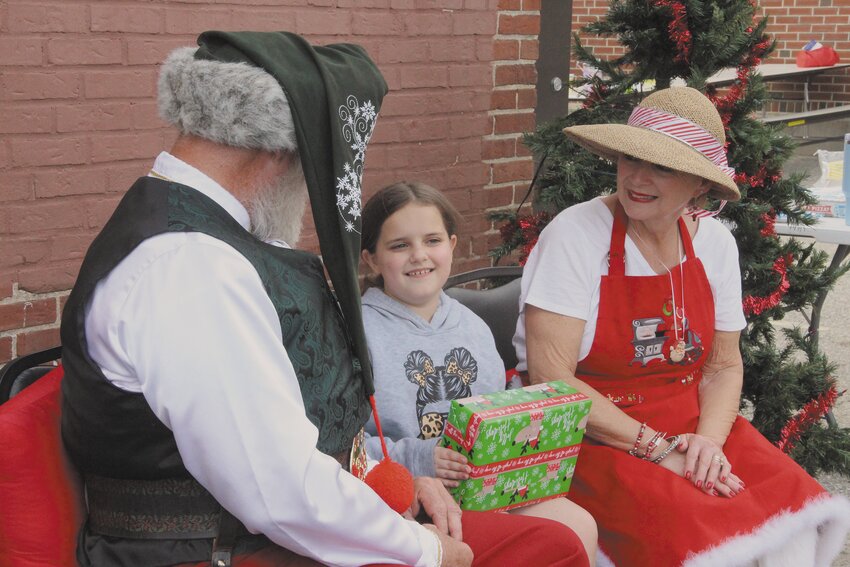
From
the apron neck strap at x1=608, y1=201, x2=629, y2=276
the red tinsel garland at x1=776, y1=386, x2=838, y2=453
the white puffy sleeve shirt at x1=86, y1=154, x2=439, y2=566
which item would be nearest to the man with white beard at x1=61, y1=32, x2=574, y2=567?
the white puffy sleeve shirt at x1=86, y1=154, x2=439, y2=566

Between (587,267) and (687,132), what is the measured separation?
1.56 feet

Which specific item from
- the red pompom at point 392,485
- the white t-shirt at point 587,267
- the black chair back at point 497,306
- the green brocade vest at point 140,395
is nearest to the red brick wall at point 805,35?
the black chair back at point 497,306

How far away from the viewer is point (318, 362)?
6.24 ft

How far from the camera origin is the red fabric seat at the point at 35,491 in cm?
183

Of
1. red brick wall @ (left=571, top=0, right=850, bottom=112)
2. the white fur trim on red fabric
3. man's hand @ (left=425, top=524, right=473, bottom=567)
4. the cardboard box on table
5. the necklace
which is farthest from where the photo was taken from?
red brick wall @ (left=571, top=0, right=850, bottom=112)

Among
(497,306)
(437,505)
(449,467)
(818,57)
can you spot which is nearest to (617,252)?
(497,306)

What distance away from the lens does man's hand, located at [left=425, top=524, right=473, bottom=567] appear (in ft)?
6.54

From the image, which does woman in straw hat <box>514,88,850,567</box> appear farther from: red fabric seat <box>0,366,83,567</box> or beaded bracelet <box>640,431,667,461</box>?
red fabric seat <box>0,366,83,567</box>

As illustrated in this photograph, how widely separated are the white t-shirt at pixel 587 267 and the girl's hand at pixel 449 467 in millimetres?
594

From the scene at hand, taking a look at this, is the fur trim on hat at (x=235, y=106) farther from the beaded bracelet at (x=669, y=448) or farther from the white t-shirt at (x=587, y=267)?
the beaded bracelet at (x=669, y=448)

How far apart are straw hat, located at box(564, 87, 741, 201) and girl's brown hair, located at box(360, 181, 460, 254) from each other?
48cm

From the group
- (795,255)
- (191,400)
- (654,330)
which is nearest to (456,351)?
(654,330)

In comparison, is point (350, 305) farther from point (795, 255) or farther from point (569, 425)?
point (795, 255)

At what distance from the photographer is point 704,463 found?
268 cm
